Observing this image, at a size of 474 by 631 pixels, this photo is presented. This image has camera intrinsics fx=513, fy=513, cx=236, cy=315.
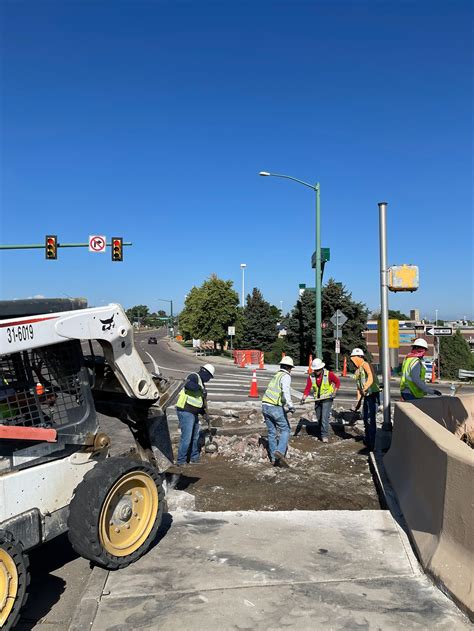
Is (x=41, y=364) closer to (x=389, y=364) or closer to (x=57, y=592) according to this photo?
(x=57, y=592)

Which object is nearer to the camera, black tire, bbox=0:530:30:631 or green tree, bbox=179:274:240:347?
black tire, bbox=0:530:30:631

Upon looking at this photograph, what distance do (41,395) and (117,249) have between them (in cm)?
1977

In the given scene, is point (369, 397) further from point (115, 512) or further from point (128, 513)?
point (115, 512)

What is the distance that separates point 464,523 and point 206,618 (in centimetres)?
184

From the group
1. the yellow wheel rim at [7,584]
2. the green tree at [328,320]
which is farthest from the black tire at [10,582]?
the green tree at [328,320]

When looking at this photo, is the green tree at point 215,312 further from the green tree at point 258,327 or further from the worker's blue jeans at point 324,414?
the worker's blue jeans at point 324,414

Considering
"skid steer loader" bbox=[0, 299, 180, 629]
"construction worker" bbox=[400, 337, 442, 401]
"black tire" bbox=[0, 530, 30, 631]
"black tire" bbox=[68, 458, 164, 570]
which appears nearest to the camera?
"black tire" bbox=[0, 530, 30, 631]

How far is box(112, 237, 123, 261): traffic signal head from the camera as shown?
906 inches

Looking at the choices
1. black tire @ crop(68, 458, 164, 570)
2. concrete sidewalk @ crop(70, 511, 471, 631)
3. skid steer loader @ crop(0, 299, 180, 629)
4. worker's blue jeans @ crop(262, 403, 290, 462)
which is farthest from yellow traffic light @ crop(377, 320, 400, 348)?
black tire @ crop(68, 458, 164, 570)

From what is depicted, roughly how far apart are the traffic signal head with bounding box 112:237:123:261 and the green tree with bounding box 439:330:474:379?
22.5m

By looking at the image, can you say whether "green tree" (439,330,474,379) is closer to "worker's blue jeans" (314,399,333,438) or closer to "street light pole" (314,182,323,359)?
"street light pole" (314,182,323,359)

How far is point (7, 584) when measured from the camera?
3217mm

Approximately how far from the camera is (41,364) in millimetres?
4027

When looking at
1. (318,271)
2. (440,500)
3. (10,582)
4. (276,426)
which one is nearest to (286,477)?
(276,426)
